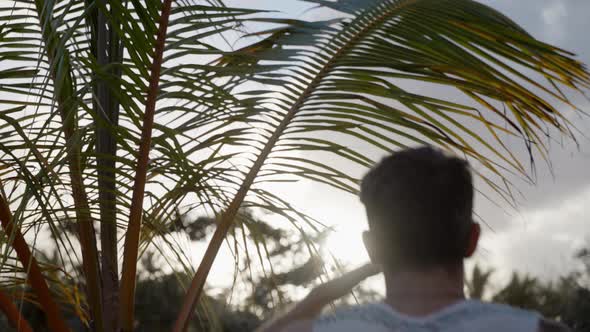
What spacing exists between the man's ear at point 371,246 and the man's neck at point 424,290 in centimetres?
4

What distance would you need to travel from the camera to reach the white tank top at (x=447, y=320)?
868mm

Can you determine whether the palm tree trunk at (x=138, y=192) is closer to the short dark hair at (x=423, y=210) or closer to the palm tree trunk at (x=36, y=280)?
the palm tree trunk at (x=36, y=280)

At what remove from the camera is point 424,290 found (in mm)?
909

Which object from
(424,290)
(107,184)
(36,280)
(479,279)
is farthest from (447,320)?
(479,279)

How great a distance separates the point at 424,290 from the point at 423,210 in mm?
98

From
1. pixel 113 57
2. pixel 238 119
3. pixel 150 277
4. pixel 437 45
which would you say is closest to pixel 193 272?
pixel 238 119

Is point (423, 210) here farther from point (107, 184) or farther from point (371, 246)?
point (107, 184)

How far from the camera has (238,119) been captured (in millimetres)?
2492

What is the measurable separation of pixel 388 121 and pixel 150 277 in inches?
437

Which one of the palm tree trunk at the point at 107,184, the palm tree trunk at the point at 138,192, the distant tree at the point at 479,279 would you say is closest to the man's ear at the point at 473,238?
the palm tree trunk at the point at 138,192

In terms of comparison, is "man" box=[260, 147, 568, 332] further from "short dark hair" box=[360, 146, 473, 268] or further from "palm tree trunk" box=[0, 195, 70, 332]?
"palm tree trunk" box=[0, 195, 70, 332]

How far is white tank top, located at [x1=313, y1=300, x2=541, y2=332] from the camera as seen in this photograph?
0.87 metres

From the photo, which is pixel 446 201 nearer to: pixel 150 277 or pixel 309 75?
pixel 309 75

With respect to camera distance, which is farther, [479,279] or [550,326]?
[479,279]
